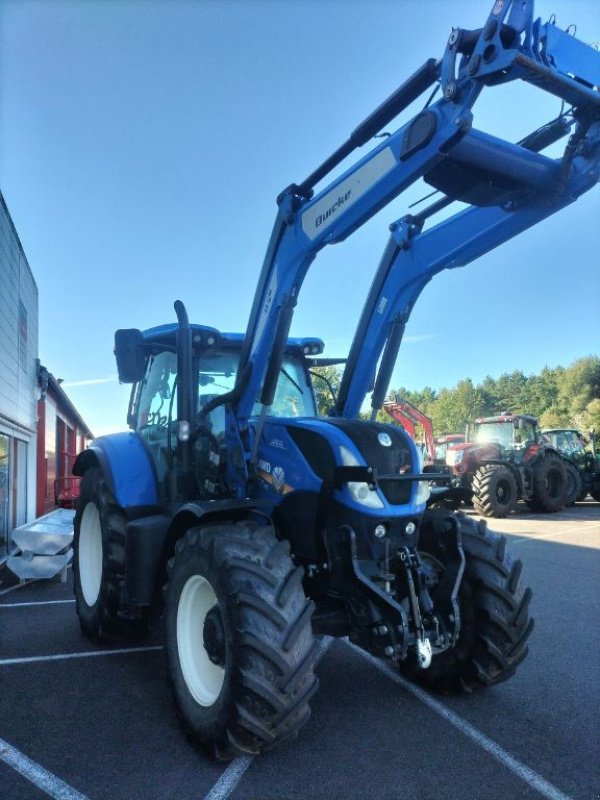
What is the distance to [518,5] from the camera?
8.72 feet

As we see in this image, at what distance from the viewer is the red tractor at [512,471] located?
47.1 feet

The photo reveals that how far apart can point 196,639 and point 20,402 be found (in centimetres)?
804

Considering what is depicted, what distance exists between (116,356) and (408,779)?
3161mm

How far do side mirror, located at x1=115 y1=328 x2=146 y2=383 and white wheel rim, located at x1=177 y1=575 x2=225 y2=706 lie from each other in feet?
5.48

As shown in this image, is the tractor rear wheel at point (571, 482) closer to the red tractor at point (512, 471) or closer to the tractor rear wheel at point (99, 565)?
the red tractor at point (512, 471)

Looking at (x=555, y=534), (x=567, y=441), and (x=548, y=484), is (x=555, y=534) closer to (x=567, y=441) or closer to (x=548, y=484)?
(x=548, y=484)

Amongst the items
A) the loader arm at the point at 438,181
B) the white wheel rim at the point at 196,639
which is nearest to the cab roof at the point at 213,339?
the loader arm at the point at 438,181

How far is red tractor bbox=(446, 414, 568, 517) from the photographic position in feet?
47.1

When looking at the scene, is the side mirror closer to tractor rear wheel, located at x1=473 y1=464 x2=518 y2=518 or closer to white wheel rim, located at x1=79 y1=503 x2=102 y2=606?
white wheel rim, located at x1=79 y1=503 x2=102 y2=606

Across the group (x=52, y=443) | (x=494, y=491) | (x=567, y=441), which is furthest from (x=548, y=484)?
(x=52, y=443)

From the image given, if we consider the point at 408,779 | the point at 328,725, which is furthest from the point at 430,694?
the point at 408,779

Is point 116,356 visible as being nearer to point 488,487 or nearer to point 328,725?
point 328,725

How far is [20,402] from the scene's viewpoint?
10.1 m

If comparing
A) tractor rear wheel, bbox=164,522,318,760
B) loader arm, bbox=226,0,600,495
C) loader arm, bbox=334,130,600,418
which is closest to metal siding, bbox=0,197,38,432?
loader arm, bbox=334,130,600,418
